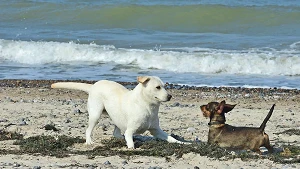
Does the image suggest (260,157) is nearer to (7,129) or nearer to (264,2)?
(7,129)

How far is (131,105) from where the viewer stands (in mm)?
8461

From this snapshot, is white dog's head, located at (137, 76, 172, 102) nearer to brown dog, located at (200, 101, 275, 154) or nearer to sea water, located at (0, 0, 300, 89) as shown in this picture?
brown dog, located at (200, 101, 275, 154)

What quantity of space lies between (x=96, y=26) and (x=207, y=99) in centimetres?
1456

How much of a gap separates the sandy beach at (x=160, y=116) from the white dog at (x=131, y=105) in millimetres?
461

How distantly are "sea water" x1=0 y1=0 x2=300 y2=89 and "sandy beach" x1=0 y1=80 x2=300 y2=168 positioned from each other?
2.10 meters

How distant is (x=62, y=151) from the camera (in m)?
8.36

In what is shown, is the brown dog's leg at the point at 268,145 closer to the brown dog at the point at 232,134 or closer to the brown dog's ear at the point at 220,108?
the brown dog at the point at 232,134

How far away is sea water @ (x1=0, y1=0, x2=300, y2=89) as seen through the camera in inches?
718

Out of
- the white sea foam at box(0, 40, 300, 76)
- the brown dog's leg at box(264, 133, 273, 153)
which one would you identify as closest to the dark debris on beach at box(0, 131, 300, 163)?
the brown dog's leg at box(264, 133, 273, 153)

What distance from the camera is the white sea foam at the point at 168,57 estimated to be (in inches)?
739

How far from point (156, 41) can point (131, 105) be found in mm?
15071

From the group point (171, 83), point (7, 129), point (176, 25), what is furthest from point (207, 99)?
point (176, 25)

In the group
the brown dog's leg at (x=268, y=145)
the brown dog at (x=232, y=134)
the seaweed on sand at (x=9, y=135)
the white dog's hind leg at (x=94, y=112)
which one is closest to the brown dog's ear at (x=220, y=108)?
the brown dog at (x=232, y=134)

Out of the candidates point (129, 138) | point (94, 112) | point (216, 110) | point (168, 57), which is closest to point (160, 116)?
point (94, 112)
